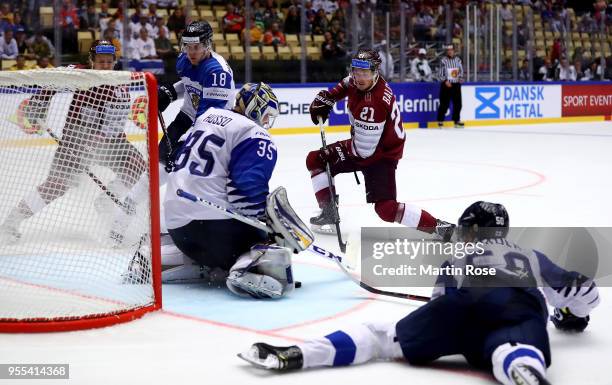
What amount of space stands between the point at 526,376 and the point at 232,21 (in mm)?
10546

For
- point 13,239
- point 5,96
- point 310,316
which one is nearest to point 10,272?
point 13,239

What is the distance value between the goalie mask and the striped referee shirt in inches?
404

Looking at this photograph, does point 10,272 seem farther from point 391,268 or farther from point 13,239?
point 391,268

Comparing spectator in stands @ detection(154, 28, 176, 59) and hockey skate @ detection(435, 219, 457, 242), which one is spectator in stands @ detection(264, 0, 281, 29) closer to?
spectator in stands @ detection(154, 28, 176, 59)

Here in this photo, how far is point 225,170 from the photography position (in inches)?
149

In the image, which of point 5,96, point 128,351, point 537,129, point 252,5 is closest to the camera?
point 128,351

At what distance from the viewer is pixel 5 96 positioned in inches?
141

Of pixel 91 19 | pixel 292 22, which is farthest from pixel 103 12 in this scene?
pixel 292 22

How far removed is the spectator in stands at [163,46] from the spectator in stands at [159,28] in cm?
3

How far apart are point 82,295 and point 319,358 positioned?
3.96 ft

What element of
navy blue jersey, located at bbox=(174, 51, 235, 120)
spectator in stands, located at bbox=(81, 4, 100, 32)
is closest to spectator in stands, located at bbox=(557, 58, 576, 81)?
spectator in stands, located at bbox=(81, 4, 100, 32)

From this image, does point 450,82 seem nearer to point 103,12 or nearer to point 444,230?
point 103,12

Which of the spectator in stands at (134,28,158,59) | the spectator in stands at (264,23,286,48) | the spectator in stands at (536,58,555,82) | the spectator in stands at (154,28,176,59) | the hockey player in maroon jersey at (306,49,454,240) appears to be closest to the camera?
the hockey player in maroon jersey at (306,49,454,240)

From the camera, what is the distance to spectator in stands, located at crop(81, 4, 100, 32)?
10969 mm
